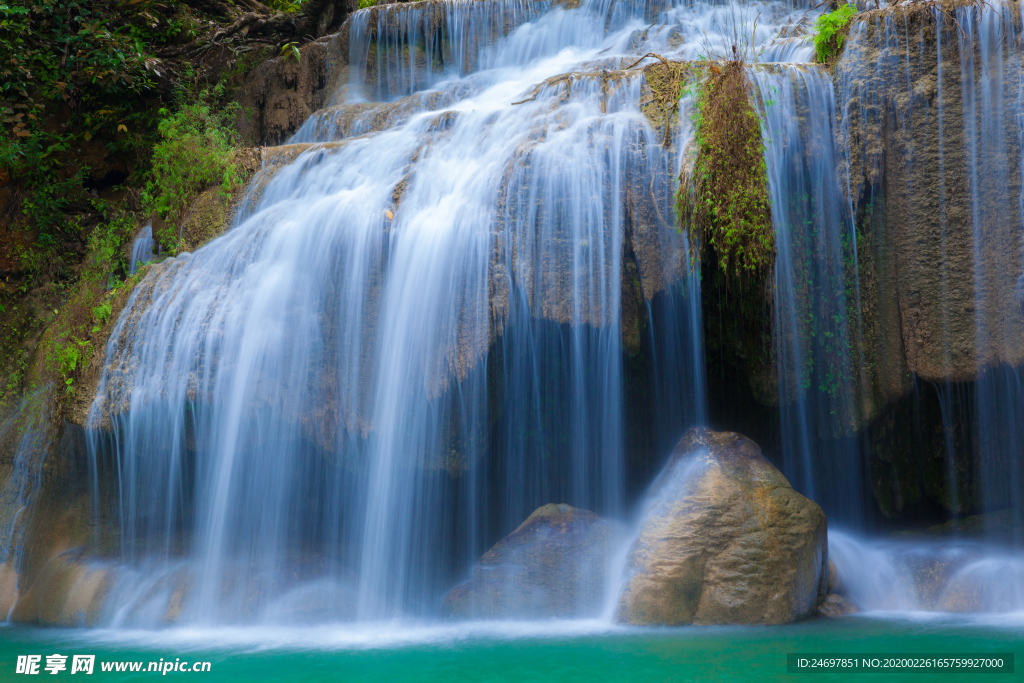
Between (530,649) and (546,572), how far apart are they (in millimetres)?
1053

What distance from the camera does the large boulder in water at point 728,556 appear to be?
5023 mm

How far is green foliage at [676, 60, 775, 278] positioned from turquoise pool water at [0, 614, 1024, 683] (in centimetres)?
297

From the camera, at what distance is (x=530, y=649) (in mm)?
4703

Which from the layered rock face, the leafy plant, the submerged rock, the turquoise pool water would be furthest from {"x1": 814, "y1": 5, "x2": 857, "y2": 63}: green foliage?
the leafy plant

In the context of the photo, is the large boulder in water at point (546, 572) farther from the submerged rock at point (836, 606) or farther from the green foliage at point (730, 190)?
the green foliage at point (730, 190)

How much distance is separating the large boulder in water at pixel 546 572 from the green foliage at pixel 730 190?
102 inches

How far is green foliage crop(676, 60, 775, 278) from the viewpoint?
18.9 ft

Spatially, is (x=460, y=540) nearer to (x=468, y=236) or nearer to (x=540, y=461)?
(x=540, y=461)

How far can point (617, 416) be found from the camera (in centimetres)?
606

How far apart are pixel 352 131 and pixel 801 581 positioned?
8338 mm

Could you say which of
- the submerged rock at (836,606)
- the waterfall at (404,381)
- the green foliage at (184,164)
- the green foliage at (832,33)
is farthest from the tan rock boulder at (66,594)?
the green foliage at (832,33)

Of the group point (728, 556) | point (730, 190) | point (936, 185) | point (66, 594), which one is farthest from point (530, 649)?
point (936, 185)

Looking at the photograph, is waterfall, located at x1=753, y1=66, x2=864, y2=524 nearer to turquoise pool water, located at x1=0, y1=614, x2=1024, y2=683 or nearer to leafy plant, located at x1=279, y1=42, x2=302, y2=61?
turquoise pool water, located at x1=0, y1=614, x2=1024, y2=683

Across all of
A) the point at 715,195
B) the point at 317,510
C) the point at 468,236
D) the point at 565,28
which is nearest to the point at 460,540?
the point at 317,510
